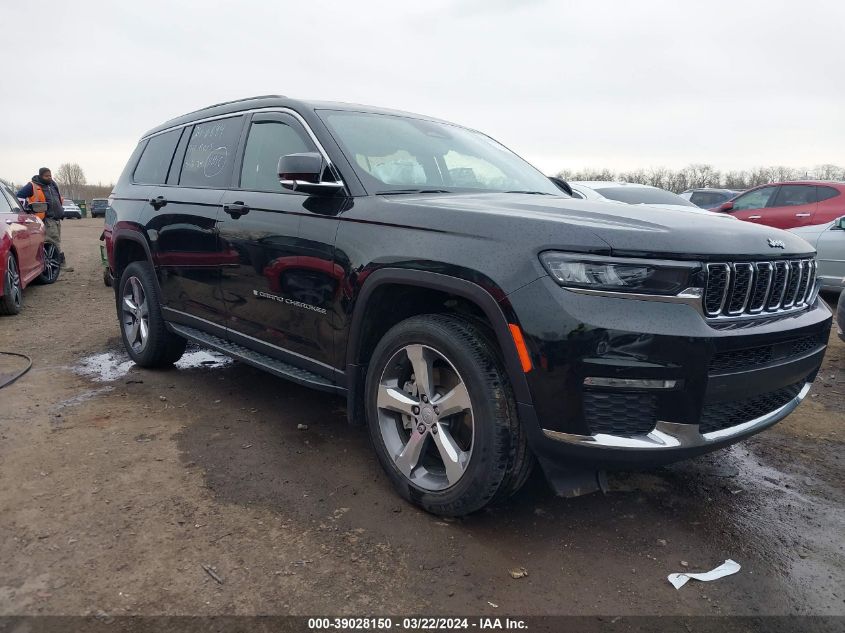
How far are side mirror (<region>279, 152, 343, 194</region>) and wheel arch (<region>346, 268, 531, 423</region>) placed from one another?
1.83 ft

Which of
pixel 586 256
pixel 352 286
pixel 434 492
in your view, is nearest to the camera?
pixel 586 256

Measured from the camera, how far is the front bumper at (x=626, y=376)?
7.06 ft

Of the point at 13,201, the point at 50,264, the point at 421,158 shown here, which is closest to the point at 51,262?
the point at 50,264

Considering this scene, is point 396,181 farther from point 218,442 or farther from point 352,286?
point 218,442

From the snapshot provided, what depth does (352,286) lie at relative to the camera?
2896mm

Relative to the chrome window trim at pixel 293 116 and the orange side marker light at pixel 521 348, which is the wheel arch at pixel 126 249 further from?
the orange side marker light at pixel 521 348

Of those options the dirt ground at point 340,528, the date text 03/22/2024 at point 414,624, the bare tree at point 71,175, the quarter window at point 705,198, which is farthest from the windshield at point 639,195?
the bare tree at point 71,175

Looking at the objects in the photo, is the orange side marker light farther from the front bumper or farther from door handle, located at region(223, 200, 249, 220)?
door handle, located at region(223, 200, 249, 220)

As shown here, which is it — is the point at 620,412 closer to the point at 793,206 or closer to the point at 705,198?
the point at 793,206

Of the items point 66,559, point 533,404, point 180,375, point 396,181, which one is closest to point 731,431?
point 533,404

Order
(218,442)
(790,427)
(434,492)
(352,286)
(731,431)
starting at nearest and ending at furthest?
(731,431) < (434,492) < (352,286) < (218,442) < (790,427)

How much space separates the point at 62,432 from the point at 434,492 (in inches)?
95.3

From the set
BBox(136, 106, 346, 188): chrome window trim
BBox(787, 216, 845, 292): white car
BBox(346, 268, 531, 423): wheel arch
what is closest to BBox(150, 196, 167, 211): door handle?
BBox(136, 106, 346, 188): chrome window trim

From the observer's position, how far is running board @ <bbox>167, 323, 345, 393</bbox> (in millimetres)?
3238
